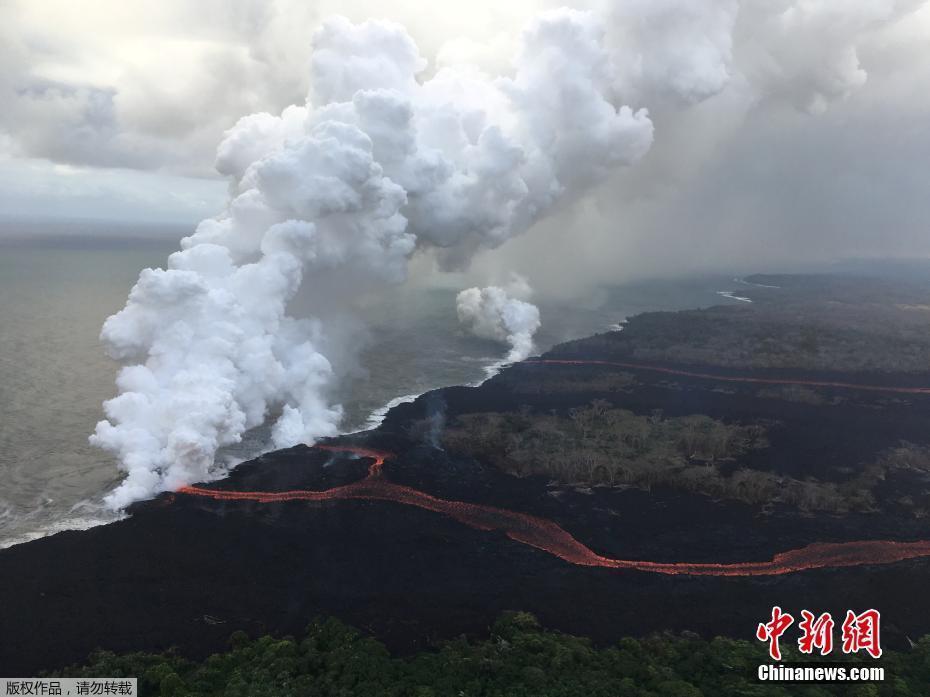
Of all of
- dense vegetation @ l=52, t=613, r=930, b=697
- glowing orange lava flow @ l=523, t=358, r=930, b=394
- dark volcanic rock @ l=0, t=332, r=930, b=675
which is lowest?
dense vegetation @ l=52, t=613, r=930, b=697

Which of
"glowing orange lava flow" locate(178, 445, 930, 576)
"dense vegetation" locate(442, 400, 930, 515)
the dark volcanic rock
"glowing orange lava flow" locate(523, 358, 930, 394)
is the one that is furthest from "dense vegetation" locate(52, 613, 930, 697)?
"glowing orange lava flow" locate(523, 358, 930, 394)

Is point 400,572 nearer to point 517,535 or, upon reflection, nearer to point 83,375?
point 517,535

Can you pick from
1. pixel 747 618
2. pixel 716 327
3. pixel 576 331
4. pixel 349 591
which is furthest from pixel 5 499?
pixel 716 327

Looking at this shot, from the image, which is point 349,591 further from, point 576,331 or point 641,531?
point 576,331

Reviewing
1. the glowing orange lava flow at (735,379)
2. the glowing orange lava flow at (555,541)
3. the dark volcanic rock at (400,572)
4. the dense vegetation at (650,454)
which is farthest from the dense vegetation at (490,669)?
the glowing orange lava flow at (735,379)

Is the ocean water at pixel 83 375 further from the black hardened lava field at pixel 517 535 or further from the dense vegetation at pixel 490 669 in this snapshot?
the dense vegetation at pixel 490 669

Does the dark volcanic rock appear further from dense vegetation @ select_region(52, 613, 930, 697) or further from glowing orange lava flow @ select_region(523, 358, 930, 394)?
glowing orange lava flow @ select_region(523, 358, 930, 394)
